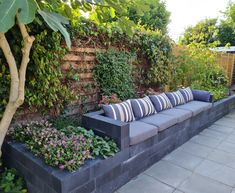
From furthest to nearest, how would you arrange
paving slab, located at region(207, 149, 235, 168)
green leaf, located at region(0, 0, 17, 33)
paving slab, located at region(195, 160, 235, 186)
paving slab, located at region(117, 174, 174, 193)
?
paving slab, located at region(207, 149, 235, 168), paving slab, located at region(195, 160, 235, 186), paving slab, located at region(117, 174, 174, 193), green leaf, located at region(0, 0, 17, 33)

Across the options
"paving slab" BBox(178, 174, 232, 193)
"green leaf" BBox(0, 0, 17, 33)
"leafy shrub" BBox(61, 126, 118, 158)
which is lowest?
"paving slab" BBox(178, 174, 232, 193)

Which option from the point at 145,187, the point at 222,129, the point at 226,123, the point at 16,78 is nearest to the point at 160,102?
the point at 222,129

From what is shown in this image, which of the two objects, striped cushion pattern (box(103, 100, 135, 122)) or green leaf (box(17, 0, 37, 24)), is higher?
green leaf (box(17, 0, 37, 24))

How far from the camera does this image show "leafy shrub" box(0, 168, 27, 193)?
2.11m

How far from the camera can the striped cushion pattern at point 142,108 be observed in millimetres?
3315

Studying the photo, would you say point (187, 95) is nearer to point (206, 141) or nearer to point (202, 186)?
point (206, 141)

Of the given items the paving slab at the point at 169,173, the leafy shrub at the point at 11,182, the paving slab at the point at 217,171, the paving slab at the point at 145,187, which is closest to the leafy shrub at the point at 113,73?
the paving slab at the point at 169,173

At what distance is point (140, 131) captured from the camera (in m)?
2.66

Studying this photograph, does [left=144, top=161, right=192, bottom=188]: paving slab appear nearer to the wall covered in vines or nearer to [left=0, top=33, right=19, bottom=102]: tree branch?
Answer: the wall covered in vines

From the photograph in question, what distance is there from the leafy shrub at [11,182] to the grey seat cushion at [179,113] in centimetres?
231

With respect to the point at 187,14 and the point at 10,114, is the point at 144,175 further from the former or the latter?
the point at 187,14

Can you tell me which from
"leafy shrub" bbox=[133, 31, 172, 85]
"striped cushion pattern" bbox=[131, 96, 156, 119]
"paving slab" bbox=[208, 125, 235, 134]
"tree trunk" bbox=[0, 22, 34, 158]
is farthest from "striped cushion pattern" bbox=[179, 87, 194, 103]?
"tree trunk" bbox=[0, 22, 34, 158]

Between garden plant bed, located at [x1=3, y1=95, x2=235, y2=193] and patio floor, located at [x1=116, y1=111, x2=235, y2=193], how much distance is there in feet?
0.41

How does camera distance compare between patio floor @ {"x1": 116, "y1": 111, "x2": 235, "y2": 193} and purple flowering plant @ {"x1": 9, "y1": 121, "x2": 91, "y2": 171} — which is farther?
patio floor @ {"x1": 116, "y1": 111, "x2": 235, "y2": 193}
